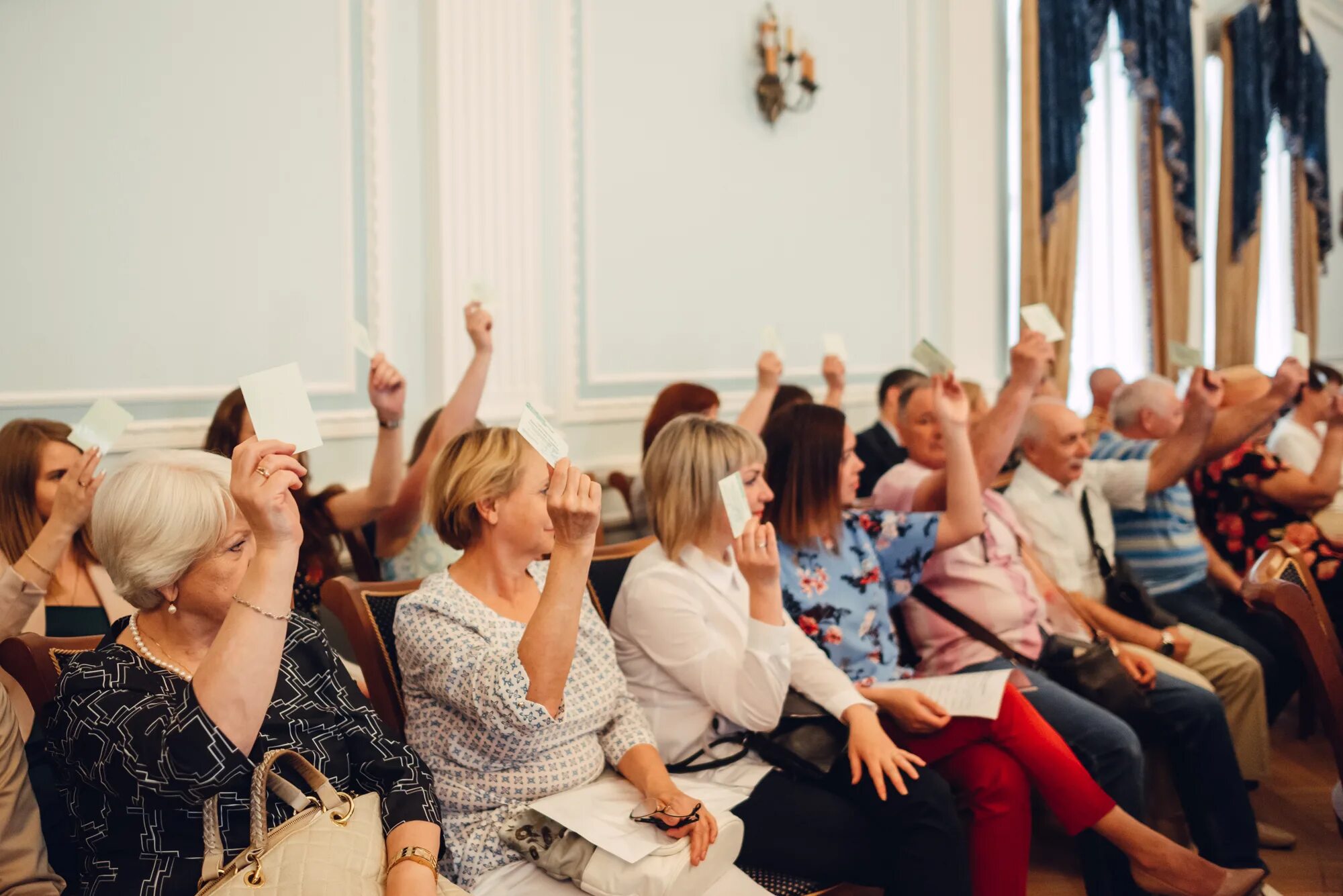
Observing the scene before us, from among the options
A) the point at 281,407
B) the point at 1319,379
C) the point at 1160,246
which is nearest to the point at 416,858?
the point at 281,407

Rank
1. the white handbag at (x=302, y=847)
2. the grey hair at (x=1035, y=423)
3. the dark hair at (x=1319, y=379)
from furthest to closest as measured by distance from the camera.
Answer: the dark hair at (x=1319, y=379), the grey hair at (x=1035, y=423), the white handbag at (x=302, y=847)

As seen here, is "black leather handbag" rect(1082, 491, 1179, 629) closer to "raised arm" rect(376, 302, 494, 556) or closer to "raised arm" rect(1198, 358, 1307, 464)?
"raised arm" rect(1198, 358, 1307, 464)

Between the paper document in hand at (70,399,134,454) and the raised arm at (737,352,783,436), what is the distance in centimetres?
222

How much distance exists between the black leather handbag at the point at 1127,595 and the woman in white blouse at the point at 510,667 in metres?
1.77

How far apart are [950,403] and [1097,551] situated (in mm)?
843

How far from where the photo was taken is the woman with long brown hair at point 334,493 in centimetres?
264

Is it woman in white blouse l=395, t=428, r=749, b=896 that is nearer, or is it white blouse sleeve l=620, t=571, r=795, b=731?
woman in white blouse l=395, t=428, r=749, b=896

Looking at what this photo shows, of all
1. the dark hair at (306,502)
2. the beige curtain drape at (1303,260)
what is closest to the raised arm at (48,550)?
the dark hair at (306,502)

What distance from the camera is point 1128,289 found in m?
6.98

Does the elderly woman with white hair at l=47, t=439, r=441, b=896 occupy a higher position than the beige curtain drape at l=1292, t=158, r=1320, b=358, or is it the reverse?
the beige curtain drape at l=1292, t=158, r=1320, b=358

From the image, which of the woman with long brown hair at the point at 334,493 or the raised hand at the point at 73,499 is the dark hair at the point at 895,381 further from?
the raised hand at the point at 73,499

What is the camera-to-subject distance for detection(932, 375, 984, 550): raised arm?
2.76 meters

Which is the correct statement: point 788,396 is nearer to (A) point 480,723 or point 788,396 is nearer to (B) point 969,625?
(B) point 969,625

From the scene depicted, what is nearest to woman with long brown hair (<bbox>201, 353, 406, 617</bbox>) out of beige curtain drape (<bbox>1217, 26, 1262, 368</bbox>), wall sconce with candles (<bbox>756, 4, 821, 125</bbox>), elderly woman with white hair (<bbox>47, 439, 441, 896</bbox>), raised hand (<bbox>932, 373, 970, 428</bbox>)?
elderly woman with white hair (<bbox>47, 439, 441, 896</bbox>)
